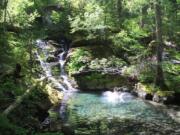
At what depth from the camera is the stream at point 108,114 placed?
51.9 feet

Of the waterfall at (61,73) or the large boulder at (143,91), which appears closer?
the large boulder at (143,91)

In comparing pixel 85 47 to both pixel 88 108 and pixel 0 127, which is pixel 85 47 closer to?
pixel 88 108

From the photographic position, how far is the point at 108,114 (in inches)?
756

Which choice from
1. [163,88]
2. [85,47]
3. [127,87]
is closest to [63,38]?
[85,47]

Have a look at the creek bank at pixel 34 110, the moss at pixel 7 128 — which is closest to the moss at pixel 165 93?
the creek bank at pixel 34 110

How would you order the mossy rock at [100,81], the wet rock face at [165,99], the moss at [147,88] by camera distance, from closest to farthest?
the wet rock face at [165,99], the moss at [147,88], the mossy rock at [100,81]

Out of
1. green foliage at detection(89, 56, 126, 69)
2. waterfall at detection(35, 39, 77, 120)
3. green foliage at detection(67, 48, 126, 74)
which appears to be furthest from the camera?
green foliage at detection(67, 48, 126, 74)

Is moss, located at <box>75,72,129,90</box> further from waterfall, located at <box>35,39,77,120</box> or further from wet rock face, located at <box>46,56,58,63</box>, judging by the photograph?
wet rock face, located at <box>46,56,58,63</box>

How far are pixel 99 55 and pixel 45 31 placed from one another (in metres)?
8.91

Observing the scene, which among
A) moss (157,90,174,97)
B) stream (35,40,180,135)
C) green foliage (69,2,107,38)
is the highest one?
green foliage (69,2,107,38)

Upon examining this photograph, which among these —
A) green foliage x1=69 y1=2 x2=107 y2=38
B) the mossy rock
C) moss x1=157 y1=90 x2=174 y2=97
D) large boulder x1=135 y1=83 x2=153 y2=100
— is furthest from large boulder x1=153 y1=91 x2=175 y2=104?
green foliage x1=69 y1=2 x2=107 y2=38

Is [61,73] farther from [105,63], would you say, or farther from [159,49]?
[159,49]

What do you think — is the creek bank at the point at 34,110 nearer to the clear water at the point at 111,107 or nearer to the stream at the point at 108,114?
the stream at the point at 108,114

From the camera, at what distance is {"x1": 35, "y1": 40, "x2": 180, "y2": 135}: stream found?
15.8 metres
